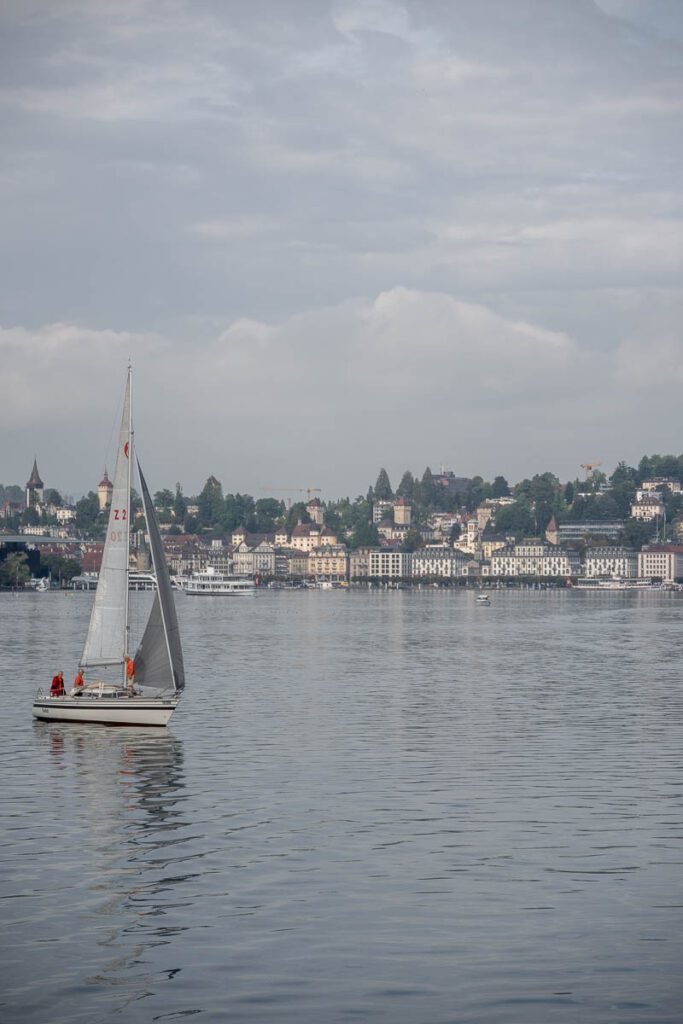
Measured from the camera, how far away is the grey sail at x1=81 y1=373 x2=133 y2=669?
4438 centimetres

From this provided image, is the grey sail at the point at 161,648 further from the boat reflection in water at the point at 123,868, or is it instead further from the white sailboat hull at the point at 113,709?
the boat reflection in water at the point at 123,868

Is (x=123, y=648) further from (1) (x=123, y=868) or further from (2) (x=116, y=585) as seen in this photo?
(1) (x=123, y=868)

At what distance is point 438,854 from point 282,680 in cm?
3998

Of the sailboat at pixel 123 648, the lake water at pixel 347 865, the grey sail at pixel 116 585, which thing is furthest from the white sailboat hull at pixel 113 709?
the grey sail at pixel 116 585

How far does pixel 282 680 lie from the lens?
6550cm

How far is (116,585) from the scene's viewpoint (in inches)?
1747

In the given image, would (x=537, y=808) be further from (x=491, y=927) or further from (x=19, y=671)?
(x=19, y=671)

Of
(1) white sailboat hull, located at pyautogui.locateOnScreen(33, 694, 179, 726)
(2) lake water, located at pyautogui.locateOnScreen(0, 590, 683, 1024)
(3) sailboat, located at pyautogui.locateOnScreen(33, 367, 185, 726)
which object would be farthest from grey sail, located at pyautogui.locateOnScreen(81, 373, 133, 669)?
(2) lake water, located at pyautogui.locateOnScreen(0, 590, 683, 1024)

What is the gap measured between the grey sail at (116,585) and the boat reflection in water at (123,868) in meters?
4.07

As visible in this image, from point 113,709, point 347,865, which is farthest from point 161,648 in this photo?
point 347,865

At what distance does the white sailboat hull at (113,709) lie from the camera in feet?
141

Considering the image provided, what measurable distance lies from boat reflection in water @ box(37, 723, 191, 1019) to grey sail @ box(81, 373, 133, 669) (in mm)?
4067

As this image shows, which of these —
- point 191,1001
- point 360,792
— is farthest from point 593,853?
point 191,1001

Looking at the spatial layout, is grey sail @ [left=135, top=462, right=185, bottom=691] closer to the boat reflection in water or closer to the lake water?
the lake water
